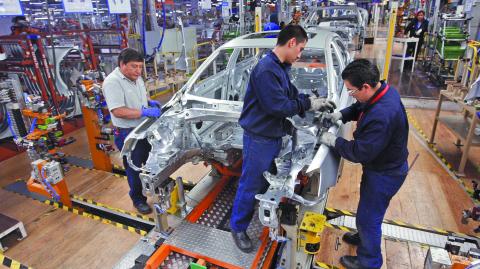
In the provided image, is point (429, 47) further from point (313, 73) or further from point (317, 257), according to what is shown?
point (317, 257)

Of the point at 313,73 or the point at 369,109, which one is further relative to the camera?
the point at 313,73

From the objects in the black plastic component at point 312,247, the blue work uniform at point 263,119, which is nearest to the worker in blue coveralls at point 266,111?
the blue work uniform at point 263,119

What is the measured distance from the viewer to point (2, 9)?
4.18m

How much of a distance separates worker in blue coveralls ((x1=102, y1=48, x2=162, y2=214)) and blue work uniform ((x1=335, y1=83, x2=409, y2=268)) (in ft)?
6.62

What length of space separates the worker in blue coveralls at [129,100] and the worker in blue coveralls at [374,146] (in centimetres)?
196

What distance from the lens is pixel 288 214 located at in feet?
7.74

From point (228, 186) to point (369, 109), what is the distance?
2078 mm

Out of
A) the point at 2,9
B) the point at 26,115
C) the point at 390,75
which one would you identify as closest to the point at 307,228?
the point at 26,115

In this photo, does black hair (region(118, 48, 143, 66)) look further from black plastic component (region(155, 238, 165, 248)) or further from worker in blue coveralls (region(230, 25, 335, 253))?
black plastic component (region(155, 238, 165, 248))

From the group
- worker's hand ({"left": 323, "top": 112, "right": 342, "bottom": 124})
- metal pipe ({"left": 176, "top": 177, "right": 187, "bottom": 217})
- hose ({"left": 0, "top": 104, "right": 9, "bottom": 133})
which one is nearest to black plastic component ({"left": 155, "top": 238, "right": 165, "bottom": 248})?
metal pipe ({"left": 176, "top": 177, "right": 187, "bottom": 217})

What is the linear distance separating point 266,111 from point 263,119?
102 millimetres

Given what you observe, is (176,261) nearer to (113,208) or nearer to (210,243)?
(210,243)

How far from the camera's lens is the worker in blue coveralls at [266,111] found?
2.19 meters

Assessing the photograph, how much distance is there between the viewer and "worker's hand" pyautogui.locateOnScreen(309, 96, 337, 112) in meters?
2.60
